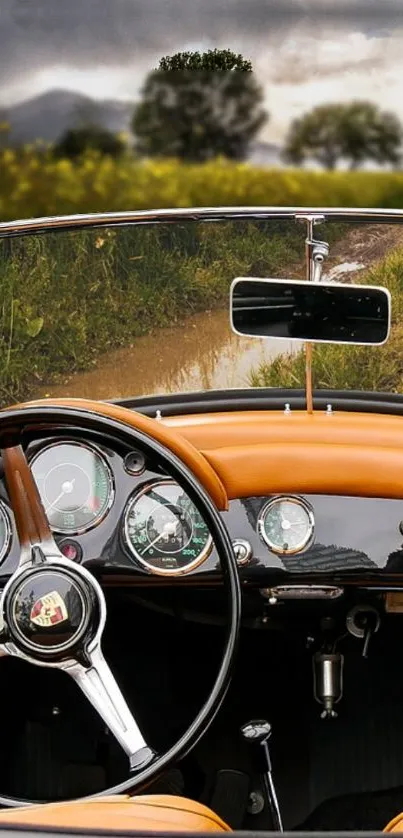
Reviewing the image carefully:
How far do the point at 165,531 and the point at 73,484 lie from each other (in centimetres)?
18

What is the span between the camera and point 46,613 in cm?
178

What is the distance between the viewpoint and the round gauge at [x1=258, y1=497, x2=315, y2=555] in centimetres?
211

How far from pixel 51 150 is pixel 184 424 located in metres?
0.98

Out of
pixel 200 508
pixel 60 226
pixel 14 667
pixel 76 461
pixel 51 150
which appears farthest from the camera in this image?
pixel 14 667

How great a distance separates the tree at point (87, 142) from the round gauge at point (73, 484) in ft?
2.27

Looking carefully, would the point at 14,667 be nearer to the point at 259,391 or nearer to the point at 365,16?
the point at 259,391

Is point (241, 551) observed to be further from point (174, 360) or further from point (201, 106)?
point (201, 106)

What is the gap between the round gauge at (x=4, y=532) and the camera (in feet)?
6.25

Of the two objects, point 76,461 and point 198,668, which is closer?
point 76,461

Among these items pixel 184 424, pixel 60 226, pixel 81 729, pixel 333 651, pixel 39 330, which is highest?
pixel 60 226

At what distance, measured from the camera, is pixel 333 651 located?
2.39m

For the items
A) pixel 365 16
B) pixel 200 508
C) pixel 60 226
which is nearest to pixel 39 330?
pixel 60 226

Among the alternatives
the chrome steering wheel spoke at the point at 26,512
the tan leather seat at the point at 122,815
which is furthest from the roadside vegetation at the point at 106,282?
the tan leather seat at the point at 122,815

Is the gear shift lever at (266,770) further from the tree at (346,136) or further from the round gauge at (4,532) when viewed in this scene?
the tree at (346,136)
